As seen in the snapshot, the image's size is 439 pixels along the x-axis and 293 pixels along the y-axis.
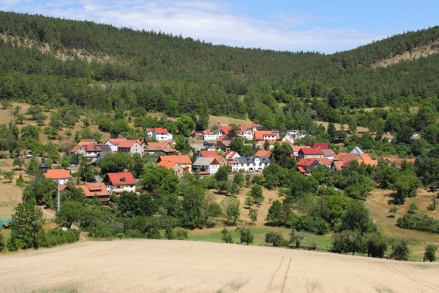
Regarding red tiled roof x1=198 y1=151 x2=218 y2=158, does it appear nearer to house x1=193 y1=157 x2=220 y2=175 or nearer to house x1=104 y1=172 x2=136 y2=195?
house x1=193 y1=157 x2=220 y2=175

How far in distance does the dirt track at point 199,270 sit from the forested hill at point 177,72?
50734 mm

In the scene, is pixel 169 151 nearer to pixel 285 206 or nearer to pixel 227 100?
pixel 285 206

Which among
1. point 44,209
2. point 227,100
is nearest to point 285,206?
point 44,209

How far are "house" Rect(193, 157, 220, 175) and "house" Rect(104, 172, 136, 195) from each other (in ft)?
35.0

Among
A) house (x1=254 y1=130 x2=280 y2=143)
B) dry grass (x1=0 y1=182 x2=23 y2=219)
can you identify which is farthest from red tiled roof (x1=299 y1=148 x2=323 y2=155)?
dry grass (x1=0 y1=182 x2=23 y2=219)

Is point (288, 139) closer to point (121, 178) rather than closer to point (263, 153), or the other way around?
point (263, 153)

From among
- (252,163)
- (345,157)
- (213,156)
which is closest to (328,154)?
(345,157)

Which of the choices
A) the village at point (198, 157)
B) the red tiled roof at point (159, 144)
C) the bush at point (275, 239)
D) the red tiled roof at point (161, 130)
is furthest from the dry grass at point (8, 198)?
the red tiled roof at point (161, 130)

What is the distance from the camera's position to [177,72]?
109m

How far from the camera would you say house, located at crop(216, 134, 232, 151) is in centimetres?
6406

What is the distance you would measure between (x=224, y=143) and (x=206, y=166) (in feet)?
39.1

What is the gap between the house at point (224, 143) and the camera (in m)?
64.1

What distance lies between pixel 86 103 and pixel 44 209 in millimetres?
39071

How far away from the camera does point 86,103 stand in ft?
243
